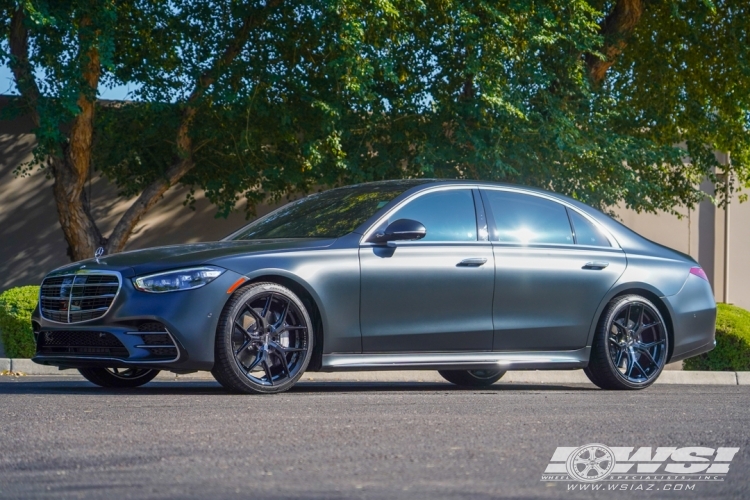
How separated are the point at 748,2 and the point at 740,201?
14.4 ft

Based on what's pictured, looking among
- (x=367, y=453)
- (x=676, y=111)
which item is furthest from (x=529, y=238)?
(x=676, y=111)

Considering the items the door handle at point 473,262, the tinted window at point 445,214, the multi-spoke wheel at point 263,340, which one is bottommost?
the multi-spoke wheel at point 263,340

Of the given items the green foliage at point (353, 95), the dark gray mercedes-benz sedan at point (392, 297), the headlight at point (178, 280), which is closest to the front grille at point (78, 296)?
the dark gray mercedes-benz sedan at point (392, 297)

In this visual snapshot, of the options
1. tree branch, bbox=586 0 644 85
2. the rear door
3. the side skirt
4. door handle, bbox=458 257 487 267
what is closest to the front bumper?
the side skirt

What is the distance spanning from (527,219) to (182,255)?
2882 millimetres

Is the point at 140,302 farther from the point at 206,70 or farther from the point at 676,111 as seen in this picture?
the point at 676,111

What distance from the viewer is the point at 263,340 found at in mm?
7691

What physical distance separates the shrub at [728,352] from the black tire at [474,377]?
4.42m

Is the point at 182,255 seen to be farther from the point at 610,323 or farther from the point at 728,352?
the point at 728,352

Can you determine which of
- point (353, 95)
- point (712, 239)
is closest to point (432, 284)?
point (353, 95)

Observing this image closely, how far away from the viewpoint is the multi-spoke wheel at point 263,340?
758 centimetres

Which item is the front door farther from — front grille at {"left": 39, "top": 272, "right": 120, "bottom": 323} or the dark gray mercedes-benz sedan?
front grille at {"left": 39, "top": 272, "right": 120, "bottom": 323}

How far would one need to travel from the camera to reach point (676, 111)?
66.1ft

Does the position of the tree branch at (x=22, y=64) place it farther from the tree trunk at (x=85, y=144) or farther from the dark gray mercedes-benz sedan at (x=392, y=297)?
the dark gray mercedes-benz sedan at (x=392, y=297)
